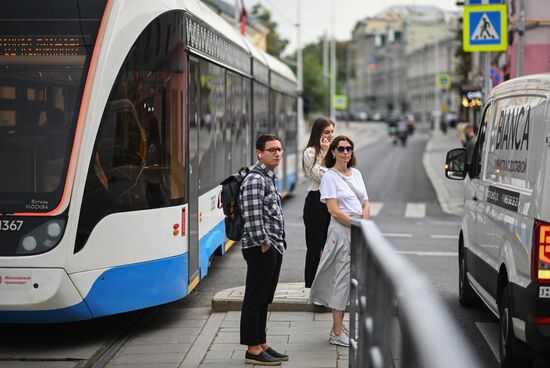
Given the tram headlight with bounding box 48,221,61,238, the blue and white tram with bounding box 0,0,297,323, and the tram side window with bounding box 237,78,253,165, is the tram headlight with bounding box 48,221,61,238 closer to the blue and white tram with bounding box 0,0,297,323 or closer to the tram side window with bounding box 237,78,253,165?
the blue and white tram with bounding box 0,0,297,323

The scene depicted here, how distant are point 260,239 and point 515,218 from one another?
1782 mm

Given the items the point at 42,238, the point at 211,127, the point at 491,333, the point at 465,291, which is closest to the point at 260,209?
the point at 42,238

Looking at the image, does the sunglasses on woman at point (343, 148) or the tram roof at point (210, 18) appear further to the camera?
the tram roof at point (210, 18)

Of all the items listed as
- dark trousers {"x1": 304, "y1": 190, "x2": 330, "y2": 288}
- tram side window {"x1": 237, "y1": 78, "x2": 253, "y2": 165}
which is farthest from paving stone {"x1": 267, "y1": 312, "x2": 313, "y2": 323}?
tram side window {"x1": 237, "y1": 78, "x2": 253, "y2": 165}

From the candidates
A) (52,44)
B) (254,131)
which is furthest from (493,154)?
(254,131)

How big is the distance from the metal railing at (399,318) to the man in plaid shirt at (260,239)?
2.01m

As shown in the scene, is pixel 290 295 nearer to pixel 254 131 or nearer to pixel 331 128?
pixel 331 128

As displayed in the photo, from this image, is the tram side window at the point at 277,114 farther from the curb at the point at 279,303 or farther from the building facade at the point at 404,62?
the building facade at the point at 404,62

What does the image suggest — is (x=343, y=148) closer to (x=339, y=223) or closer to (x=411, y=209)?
(x=339, y=223)

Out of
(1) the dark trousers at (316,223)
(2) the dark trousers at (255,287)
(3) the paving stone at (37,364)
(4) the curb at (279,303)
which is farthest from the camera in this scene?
(4) the curb at (279,303)

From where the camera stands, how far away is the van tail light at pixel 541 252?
21.5 ft

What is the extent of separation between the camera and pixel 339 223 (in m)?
8.00

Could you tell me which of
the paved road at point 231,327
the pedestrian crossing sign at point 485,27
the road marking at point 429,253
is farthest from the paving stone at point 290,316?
the pedestrian crossing sign at point 485,27

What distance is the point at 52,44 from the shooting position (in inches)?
326
